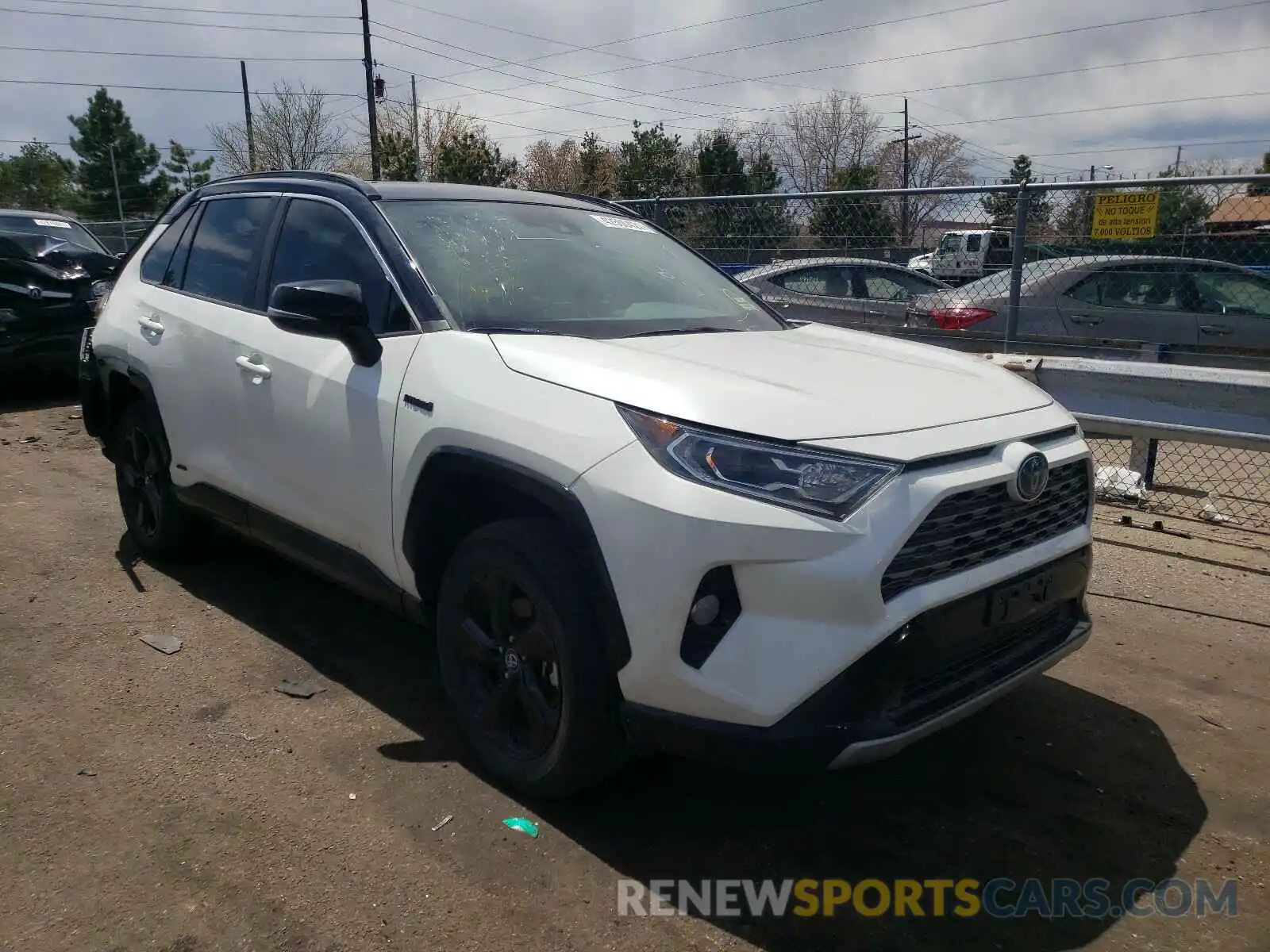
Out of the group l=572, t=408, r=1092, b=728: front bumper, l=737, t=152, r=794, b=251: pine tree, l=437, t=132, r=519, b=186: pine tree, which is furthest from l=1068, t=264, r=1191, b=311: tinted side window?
l=437, t=132, r=519, b=186: pine tree

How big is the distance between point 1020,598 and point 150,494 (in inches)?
157

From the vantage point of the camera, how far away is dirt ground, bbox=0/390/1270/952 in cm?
252

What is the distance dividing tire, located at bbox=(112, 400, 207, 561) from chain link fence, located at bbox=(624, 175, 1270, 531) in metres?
4.72

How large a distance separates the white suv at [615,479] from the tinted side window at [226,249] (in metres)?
0.03

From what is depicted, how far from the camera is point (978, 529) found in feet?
8.53

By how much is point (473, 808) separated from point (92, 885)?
1.00 meters

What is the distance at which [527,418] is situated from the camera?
9.04ft

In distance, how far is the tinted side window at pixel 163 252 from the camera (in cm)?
479

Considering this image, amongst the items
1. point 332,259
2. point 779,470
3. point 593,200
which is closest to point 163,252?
point 332,259

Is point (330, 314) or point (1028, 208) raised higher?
point (1028, 208)

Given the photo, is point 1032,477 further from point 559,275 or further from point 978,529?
point 559,275

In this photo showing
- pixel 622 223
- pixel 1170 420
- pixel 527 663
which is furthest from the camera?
pixel 1170 420

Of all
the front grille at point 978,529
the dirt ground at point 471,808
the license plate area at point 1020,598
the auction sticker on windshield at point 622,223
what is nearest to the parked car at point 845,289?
the auction sticker on windshield at point 622,223

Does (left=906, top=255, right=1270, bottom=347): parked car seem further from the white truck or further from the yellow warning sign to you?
the yellow warning sign
